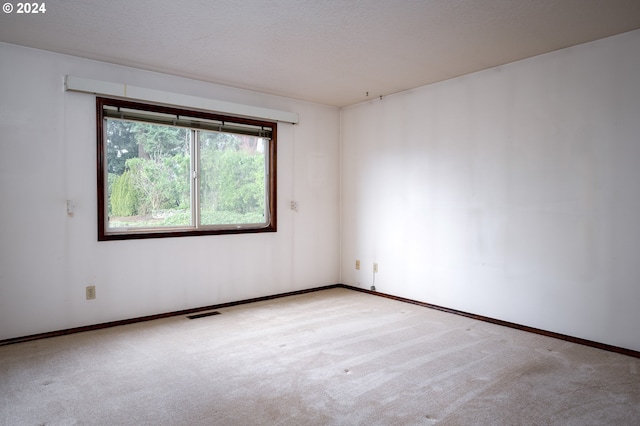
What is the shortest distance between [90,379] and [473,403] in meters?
2.33

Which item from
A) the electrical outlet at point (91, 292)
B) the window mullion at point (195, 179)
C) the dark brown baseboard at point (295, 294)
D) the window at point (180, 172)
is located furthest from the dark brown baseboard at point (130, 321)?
the window mullion at point (195, 179)

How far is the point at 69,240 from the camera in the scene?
350cm

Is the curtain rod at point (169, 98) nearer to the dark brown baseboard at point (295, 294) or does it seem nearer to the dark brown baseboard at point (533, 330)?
the dark brown baseboard at point (295, 294)

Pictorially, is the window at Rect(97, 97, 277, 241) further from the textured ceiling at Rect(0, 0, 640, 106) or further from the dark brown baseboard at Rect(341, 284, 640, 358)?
the dark brown baseboard at Rect(341, 284, 640, 358)

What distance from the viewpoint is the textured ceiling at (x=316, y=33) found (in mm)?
2619

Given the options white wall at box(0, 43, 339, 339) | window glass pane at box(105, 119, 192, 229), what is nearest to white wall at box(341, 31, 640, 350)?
white wall at box(0, 43, 339, 339)

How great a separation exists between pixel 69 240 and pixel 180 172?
1.18 meters

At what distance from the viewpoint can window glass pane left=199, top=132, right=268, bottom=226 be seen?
435cm

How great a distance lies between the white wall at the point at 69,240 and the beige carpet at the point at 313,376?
0.29m

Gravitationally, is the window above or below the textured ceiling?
below

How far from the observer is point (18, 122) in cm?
328

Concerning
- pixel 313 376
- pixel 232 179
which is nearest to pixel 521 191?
pixel 313 376

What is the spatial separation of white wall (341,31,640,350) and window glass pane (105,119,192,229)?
87.3 inches

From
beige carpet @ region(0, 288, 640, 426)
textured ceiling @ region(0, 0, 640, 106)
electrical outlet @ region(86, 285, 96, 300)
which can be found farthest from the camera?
electrical outlet @ region(86, 285, 96, 300)
